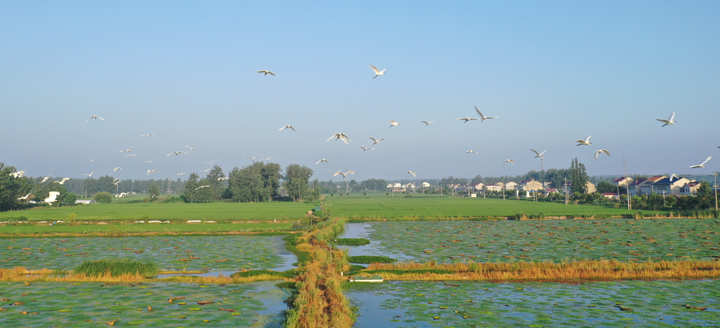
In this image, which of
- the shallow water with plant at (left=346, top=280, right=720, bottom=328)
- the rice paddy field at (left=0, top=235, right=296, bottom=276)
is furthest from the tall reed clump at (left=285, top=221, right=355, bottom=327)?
the rice paddy field at (left=0, top=235, right=296, bottom=276)

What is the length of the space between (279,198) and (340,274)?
112763 mm

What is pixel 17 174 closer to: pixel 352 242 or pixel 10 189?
pixel 10 189

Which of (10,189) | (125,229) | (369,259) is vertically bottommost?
(369,259)

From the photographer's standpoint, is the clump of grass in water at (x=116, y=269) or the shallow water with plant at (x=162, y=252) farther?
the shallow water with plant at (x=162, y=252)

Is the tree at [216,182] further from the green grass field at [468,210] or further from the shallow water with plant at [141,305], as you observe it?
the shallow water with plant at [141,305]

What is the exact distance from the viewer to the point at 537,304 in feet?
54.4

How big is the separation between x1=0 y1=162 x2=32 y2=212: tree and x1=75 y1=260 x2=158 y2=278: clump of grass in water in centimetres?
6393

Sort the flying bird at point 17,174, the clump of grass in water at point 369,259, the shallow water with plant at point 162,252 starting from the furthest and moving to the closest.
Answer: the flying bird at point 17,174, the clump of grass in water at point 369,259, the shallow water with plant at point 162,252

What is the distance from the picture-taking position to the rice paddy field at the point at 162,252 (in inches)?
1009

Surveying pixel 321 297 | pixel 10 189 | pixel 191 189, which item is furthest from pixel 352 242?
pixel 191 189

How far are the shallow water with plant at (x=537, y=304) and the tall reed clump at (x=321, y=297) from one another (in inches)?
36.0

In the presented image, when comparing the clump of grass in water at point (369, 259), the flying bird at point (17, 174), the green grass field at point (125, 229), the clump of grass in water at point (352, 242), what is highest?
the flying bird at point (17, 174)

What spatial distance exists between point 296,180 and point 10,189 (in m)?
61.9

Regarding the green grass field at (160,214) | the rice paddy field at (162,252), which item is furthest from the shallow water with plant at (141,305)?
the green grass field at (160,214)
